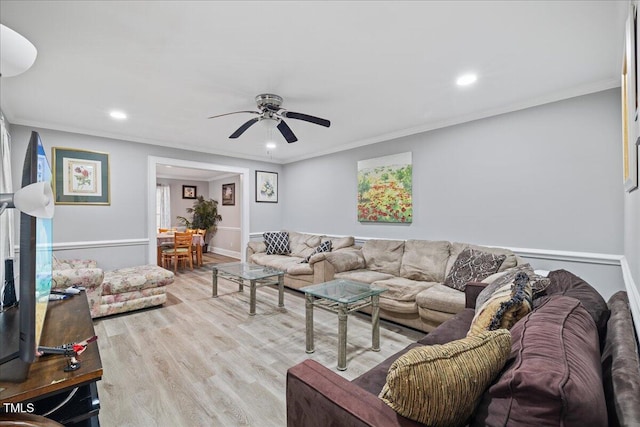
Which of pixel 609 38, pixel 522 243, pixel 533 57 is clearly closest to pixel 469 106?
pixel 533 57

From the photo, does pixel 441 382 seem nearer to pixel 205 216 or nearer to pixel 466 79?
pixel 466 79

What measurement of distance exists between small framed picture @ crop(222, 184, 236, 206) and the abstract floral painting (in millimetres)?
4263

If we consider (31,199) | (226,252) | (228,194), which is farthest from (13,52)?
(226,252)

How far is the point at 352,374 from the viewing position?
7.42ft

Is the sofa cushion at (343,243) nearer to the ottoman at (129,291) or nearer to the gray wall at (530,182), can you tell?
the gray wall at (530,182)

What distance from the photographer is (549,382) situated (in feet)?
2.32

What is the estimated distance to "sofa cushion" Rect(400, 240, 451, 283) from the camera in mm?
3537

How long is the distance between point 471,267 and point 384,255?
123 cm

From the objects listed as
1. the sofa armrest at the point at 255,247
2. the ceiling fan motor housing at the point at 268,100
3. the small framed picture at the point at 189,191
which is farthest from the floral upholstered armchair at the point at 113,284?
the small framed picture at the point at 189,191

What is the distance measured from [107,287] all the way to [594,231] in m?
5.23

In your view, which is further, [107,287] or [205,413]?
[107,287]

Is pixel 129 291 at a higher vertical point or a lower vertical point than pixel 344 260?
lower

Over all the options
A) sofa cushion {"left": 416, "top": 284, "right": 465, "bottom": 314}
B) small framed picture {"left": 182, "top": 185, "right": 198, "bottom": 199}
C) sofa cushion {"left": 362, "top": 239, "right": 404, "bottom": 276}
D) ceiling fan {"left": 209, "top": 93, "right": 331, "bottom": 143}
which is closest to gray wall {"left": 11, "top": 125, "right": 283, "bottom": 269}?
ceiling fan {"left": 209, "top": 93, "right": 331, "bottom": 143}

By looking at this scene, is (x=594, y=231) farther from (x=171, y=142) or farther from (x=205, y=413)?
(x=171, y=142)
